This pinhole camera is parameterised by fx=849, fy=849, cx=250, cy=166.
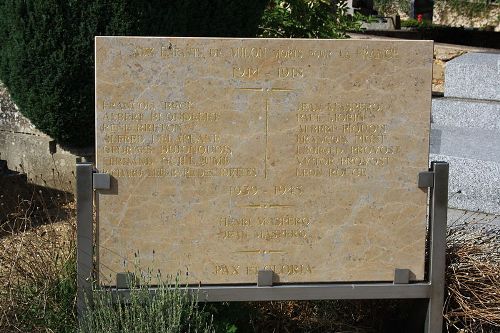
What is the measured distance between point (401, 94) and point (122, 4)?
3128mm

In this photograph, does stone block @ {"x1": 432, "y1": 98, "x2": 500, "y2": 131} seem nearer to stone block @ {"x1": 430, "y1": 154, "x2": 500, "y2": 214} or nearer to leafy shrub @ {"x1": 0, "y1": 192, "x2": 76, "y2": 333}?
stone block @ {"x1": 430, "y1": 154, "x2": 500, "y2": 214}

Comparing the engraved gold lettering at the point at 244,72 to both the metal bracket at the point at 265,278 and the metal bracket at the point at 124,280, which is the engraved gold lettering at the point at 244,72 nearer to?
the metal bracket at the point at 265,278

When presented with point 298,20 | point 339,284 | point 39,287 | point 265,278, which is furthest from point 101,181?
point 298,20

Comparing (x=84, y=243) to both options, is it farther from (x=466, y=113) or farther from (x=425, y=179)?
(x=466, y=113)

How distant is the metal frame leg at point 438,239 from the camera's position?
3.96 metres

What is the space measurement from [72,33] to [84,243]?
306 cm

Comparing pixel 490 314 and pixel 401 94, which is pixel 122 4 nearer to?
pixel 401 94

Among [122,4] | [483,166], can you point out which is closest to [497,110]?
[483,166]

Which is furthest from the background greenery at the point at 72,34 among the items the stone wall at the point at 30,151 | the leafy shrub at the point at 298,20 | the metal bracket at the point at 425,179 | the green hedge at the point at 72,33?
the metal bracket at the point at 425,179

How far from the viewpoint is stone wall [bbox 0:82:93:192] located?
24.5ft

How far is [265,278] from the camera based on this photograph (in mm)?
3906

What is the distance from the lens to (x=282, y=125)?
386 cm

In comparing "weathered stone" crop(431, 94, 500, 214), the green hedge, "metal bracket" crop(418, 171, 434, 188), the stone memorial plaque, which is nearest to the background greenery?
the green hedge

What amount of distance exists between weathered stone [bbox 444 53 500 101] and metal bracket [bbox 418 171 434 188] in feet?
14.3
